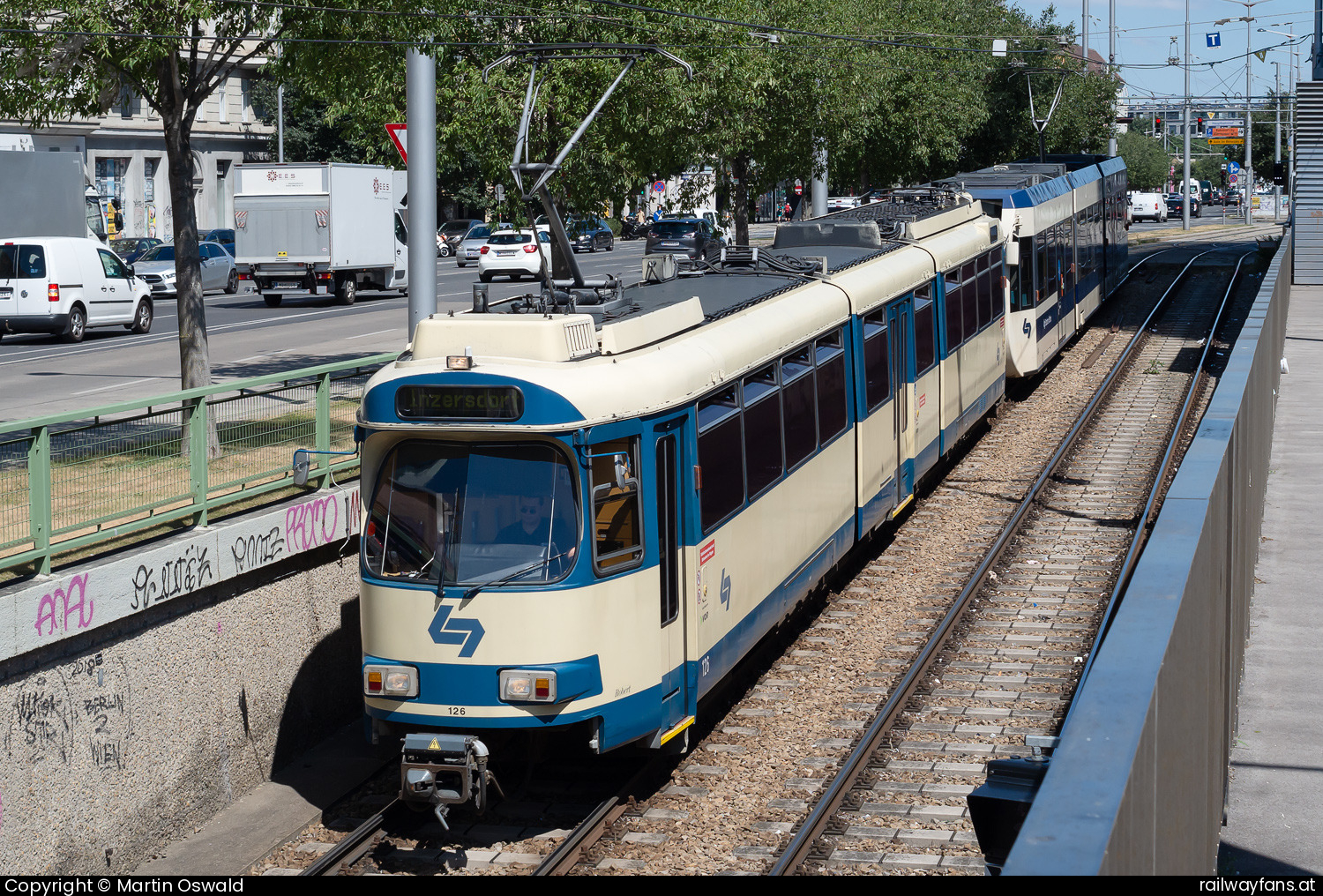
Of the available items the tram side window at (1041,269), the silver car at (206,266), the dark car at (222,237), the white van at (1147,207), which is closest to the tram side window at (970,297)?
the tram side window at (1041,269)

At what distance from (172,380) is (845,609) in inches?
481

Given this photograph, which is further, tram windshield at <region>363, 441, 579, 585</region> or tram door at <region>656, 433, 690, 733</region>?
tram door at <region>656, 433, 690, 733</region>

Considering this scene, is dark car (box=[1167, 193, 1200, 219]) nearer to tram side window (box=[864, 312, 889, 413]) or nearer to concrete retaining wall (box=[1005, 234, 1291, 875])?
tram side window (box=[864, 312, 889, 413])

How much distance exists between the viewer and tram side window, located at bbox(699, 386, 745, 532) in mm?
9109

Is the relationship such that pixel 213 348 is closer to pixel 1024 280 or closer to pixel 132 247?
pixel 1024 280

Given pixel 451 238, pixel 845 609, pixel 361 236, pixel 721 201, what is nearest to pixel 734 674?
pixel 845 609

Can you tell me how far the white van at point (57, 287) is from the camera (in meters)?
27.5

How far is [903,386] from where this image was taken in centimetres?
1441

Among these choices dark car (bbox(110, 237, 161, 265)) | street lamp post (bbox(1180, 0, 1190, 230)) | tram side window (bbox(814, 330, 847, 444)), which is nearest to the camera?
tram side window (bbox(814, 330, 847, 444))

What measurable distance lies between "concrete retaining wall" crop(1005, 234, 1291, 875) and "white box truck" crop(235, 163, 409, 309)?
2788cm

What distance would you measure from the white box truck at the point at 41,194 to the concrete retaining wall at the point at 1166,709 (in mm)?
28745

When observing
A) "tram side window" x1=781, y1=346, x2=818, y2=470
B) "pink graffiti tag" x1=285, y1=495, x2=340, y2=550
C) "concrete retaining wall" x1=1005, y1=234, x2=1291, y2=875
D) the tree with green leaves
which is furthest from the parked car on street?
the tree with green leaves

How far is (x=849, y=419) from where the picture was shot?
12562mm

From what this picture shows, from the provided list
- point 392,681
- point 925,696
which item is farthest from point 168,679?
point 925,696
